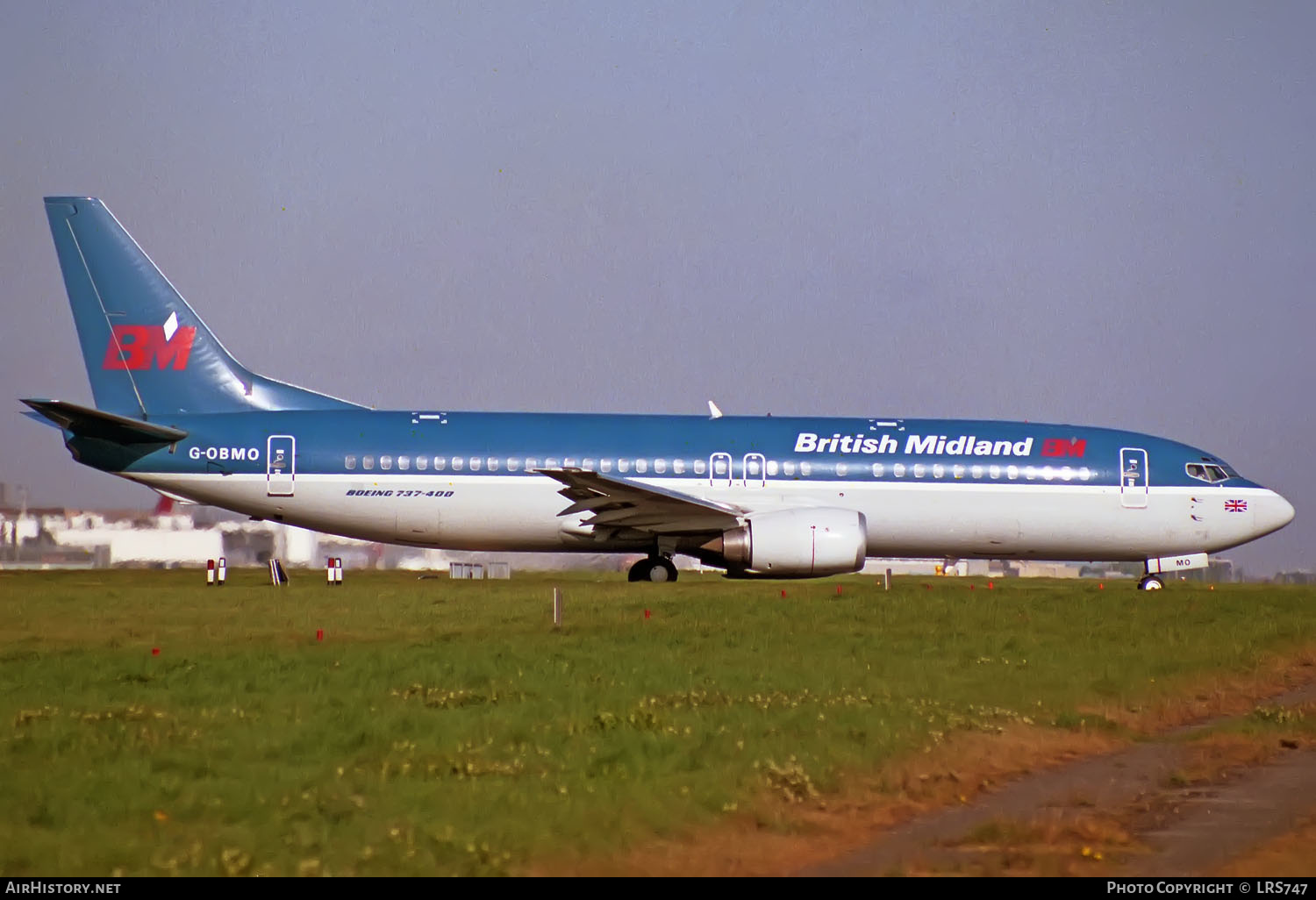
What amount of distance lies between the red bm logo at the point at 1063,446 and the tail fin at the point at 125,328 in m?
17.7

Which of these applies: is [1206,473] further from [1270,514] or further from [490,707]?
[490,707]

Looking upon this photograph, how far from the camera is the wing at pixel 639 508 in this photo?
2816 centimetres

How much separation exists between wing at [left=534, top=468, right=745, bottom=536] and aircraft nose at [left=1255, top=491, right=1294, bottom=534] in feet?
38.6

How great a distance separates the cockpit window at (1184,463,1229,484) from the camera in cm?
3167

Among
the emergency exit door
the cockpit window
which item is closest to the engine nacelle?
the cockpit window

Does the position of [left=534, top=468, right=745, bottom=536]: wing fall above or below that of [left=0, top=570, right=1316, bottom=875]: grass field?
above

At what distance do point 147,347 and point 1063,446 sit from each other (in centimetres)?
2017

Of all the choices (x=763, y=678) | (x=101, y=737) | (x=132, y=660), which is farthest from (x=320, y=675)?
(x=763, y=678)

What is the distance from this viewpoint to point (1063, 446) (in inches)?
1244

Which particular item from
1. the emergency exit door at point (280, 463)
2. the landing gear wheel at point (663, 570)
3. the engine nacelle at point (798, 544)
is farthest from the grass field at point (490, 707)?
the landing gear wheel at point (663, 570)

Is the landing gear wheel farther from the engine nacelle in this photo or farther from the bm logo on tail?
the bm logo on tail

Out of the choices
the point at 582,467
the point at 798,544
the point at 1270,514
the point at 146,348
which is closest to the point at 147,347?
the point at 146,348

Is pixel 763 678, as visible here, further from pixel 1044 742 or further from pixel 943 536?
pixel 943 536

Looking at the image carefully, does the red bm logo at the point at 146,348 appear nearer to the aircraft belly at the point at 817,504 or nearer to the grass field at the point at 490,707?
the aircraft belly at the point at 817,504
